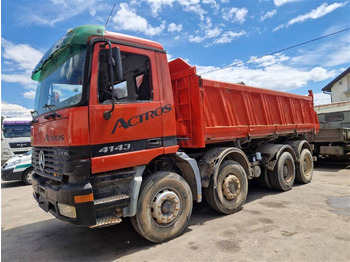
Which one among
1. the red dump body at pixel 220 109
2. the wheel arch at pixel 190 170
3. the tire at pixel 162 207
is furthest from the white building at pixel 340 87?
the tire at pixel 162 207

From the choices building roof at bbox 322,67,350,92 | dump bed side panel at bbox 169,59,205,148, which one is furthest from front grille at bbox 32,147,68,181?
building roof at bbox 322,67,350,92

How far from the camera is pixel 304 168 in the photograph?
7371 millimetres

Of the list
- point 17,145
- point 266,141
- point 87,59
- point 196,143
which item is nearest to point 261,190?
point 266,141

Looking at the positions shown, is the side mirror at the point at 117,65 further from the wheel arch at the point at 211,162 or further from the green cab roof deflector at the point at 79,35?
the wheel arch at the point at 211,162

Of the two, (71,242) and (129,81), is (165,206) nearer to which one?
(71,242)

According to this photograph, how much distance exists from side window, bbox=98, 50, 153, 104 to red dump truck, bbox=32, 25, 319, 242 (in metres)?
0.01

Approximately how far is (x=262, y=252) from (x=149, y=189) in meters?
1.72

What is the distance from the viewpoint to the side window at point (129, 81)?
3.22 metres

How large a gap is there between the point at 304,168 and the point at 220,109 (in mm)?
4123

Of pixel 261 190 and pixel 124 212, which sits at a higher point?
pixel 124 212

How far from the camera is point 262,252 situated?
3293 millimetres

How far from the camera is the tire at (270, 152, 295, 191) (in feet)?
20.7

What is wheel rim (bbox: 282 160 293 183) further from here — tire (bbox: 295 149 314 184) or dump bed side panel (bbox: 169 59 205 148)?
dump bed side panel (bbox: 169 59 205 148)

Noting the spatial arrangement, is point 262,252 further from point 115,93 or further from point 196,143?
point 115,93
